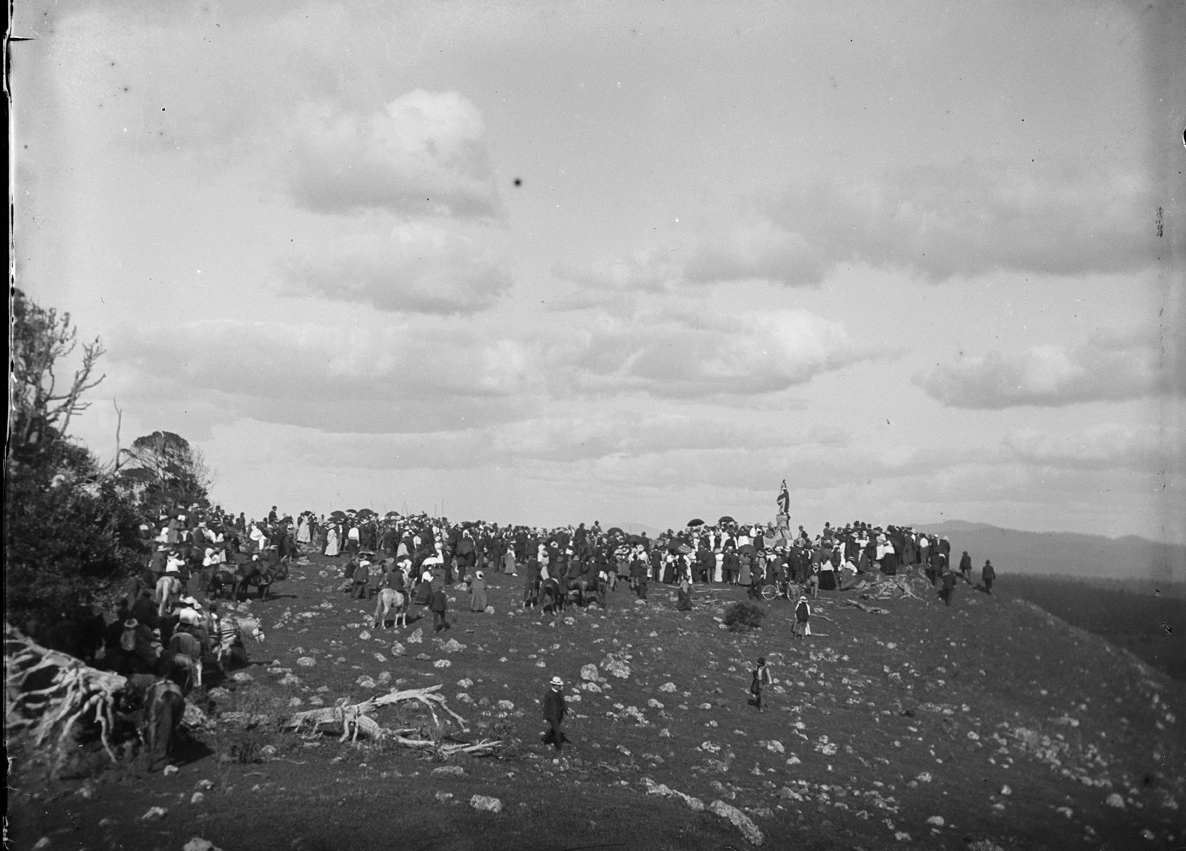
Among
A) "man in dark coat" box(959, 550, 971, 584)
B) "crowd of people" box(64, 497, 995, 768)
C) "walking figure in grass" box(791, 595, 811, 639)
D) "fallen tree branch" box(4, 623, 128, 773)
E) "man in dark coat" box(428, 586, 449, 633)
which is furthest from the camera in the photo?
"man in dark coat" box(959, 550, 971, 584)

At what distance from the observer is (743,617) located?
3125 centimetres

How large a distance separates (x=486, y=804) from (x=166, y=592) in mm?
11329

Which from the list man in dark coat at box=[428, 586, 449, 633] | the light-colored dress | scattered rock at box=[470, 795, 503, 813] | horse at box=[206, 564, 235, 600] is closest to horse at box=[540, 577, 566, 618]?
the light-colored dress

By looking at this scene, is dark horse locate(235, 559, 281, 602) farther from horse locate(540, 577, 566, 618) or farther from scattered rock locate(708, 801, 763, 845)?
scattered rock locate(708, 801, 763, 845)

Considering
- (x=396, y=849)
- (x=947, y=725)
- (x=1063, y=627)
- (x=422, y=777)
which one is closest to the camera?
(x=396, y=849)

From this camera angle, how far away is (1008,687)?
28281 millimetres

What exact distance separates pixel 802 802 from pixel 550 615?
1359 cm

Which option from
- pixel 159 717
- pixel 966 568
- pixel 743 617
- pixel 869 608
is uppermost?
pixel 966 568

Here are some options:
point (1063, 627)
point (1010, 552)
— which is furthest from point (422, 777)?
point (1010, 552)

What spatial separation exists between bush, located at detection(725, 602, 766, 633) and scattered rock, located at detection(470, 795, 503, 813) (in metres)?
17.5

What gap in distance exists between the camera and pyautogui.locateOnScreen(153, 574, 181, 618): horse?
70.1ft

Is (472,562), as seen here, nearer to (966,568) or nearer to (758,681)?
(758,681)

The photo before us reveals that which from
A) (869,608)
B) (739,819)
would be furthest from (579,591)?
(739,819)

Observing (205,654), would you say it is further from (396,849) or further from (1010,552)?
(1010,552)
